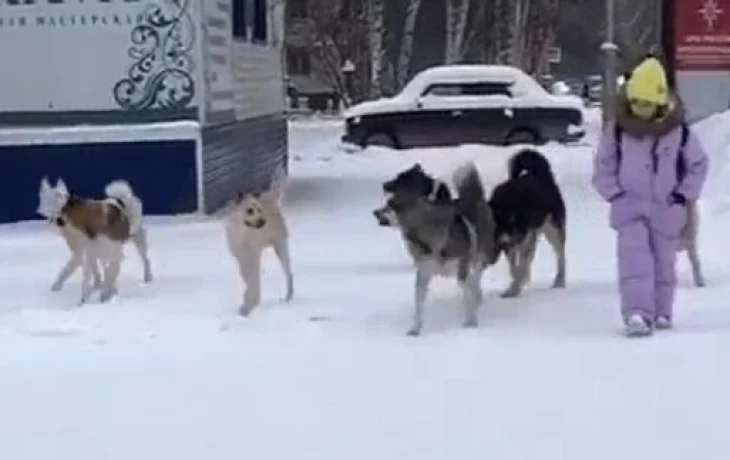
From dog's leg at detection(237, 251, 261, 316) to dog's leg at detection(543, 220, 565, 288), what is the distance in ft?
6.28

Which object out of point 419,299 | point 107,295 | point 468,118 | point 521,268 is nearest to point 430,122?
point 468,118

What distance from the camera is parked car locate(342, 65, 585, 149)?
32.8 meters

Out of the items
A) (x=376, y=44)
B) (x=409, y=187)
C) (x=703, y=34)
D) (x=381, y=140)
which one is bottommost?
(x=381, y=140)

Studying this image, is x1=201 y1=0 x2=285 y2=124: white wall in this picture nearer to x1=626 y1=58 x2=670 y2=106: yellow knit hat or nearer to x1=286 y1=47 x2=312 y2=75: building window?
x1=626 y1=58 x2=670 y2=106: yellow knit hat

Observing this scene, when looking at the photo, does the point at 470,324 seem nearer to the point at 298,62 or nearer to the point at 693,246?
the point at 693,246

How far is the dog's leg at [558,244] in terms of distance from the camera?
11.7 meters

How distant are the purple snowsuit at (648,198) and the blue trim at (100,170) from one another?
27.7 ft

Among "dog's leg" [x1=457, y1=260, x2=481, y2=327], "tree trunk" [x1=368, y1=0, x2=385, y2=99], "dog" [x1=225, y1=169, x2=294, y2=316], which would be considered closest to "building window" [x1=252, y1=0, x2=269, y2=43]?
"dog" [x1=225, y1=169, x2=294, y2=316]

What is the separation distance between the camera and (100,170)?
58.3 feet

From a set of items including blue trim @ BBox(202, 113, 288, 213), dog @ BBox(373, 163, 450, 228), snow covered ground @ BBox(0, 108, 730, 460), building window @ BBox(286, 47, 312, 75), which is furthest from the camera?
building window @ BBox(286, 47, 312, 75)

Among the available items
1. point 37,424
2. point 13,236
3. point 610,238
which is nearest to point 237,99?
point 13,236

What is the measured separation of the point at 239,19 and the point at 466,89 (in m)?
12.7

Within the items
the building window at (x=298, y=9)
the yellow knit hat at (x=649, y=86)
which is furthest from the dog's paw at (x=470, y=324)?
the building window at (x=298, y=9)

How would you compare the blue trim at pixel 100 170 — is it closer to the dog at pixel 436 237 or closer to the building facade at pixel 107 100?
the building facade at pixel 107 100
